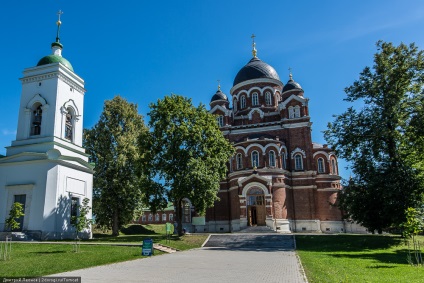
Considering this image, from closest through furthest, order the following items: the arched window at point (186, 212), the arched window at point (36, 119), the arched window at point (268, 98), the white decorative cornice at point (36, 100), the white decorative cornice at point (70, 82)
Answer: the white decorative cornice at point (36, 100) < the arched window at point (36, 119) < the white decorative cornice at point (70, 82) < the arched window at point (186, 212) < the arched window at point (268, 98)

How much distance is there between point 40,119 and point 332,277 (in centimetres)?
2256

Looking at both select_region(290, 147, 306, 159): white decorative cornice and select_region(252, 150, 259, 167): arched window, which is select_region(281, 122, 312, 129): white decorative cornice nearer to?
select_region(290, 147, 306, 159): white decorative cornice

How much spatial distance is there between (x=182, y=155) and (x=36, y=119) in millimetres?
11003

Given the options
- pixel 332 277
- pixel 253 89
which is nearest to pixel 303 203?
pixel 253 89

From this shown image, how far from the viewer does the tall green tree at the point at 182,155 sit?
2539 cm

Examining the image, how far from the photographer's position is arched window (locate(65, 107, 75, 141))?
A: 25.7 meters

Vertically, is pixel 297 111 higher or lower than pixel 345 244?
higher

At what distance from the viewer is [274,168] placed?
36781 mm

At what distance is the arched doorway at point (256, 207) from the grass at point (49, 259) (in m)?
20.0

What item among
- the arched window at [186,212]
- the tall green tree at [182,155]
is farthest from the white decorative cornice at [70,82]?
the arched window at [186,212]

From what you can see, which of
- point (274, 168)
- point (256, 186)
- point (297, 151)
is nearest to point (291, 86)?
point (297, 151)

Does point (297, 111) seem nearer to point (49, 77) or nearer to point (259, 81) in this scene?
point (259, 81)

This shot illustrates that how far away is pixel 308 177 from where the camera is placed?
3822cm

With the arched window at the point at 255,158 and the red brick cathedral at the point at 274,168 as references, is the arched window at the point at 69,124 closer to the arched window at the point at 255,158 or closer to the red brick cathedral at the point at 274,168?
the red brick cathedral at the point at 274,168
